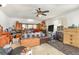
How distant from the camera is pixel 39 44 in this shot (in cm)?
148

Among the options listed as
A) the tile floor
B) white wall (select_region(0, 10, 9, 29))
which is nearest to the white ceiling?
white wall (select_region(0, 10, 9, 29))

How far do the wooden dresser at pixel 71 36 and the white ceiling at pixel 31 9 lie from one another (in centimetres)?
32

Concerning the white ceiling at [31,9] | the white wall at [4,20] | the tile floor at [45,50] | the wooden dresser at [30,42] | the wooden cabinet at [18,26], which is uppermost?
the white ceiling at [31,9]

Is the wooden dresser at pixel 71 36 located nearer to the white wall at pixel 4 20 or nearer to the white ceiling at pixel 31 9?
the white ceiling at pixel 31 9

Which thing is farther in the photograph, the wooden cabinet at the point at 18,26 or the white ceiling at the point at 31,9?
the wooden cabinet at the point at 18,26

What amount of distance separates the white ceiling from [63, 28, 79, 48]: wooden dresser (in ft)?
1.05

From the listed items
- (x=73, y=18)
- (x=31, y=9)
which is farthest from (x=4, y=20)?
(x=73, y=18)

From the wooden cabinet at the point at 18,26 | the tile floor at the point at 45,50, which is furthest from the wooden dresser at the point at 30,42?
the wooden cabinet at the point at 18,26

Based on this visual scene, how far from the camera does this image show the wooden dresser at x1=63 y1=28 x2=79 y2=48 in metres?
1.38

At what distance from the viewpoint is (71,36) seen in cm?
Answer: 147

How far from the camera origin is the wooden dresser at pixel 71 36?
1375 millimetres

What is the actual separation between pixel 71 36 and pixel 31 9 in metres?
0.81

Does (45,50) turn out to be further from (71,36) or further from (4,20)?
(4,20)
